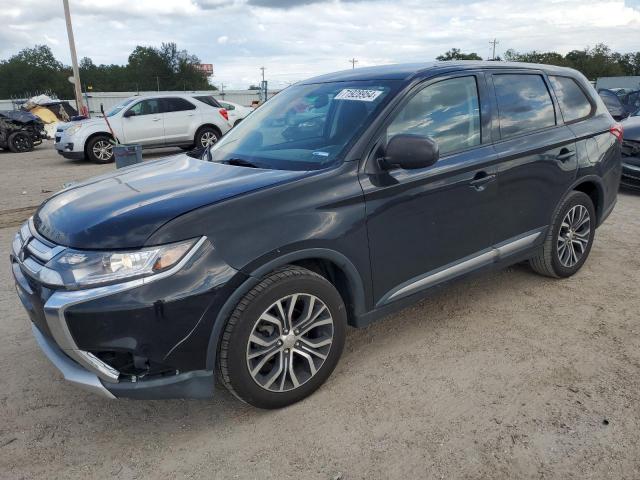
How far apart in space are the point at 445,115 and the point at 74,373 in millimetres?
2593

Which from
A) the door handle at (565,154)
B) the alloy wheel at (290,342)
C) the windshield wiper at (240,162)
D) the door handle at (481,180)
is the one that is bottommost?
the alloy wheel at (290,342)

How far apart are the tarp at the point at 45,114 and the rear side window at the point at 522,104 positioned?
22783 mm

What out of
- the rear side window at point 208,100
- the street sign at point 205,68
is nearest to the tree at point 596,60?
the street sign at point 205,68

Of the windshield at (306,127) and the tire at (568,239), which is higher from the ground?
the windshield at (306,127)

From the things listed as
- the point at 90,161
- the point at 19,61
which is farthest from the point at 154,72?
the point at 90,161

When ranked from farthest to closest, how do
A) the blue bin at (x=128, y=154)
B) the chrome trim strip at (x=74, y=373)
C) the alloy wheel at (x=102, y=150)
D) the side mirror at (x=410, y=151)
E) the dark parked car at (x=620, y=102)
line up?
the alloy wheel at (x=102, y=150) < the dark parked car at (x=620, y=102) < the blue bin at (x=128, y=154) < the side mirror at (x=410, y=151) < the chrome trim strip at (x=74, y=373)

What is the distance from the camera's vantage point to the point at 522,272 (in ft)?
15.3

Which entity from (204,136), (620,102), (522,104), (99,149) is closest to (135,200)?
(522,104)

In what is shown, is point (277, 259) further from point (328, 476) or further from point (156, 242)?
point (328, 476)

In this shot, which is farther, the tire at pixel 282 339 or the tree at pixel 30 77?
the tree at pixel 30 77

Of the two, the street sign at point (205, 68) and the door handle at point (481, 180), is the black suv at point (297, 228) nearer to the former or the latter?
the door handle at point (481, 180)

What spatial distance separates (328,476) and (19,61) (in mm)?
109614

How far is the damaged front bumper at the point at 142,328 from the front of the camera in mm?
2287

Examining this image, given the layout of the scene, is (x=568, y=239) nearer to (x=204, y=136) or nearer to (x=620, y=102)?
(x=620, y=102)
